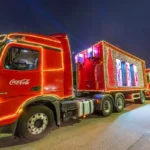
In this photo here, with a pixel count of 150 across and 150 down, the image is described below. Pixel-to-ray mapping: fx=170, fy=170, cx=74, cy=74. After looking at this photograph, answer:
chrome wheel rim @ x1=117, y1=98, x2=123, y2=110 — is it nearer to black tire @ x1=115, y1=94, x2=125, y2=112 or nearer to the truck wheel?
black tire @ x1=115, y1=94, x2=125, y2=112

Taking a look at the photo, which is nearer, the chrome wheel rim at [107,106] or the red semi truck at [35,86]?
the red semi truck at [35,86]

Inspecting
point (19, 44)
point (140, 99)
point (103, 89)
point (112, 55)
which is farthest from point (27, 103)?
point (140, 99)

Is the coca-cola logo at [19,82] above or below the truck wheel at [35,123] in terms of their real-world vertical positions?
above

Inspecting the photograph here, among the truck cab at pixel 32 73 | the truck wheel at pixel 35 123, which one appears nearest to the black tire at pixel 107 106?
the truck cab at pixel 32 73

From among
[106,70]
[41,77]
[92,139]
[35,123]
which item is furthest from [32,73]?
[106,70]

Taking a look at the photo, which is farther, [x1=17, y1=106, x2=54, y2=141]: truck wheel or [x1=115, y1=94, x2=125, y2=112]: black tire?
[x1=115, y1=94, x2=125, y2=112]: black tire

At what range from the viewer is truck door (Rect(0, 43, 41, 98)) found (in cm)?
425

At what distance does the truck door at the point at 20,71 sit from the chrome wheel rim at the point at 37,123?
67 centimetres

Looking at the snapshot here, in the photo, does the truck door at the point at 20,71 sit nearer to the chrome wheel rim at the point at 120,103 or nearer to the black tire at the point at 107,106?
the black tire at the point at 107,106

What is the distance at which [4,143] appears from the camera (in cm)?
466

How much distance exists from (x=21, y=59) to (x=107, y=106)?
5.03 metres

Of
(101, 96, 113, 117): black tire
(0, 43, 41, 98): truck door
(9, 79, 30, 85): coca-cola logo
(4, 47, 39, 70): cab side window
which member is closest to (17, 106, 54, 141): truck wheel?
Result: (0, 43, 41, 98): truck door

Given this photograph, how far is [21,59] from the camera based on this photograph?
4.64m

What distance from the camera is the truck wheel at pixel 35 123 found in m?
4.56
